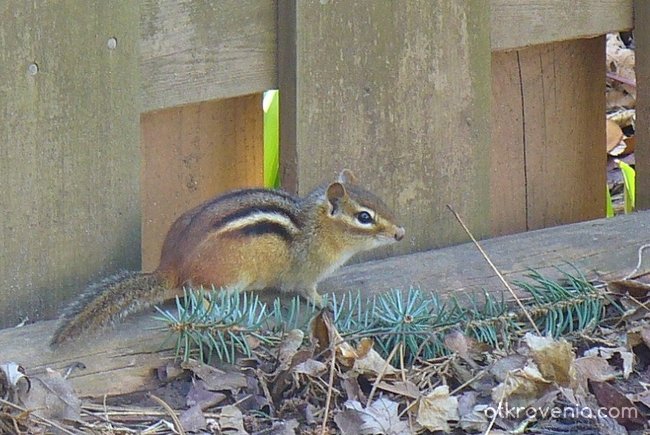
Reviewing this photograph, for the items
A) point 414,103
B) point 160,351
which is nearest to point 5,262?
point 160,351

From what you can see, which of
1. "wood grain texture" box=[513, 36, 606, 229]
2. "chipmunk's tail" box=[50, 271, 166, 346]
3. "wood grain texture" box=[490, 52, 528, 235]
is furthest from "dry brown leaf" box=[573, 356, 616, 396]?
"wood grain texture" box=[513, 36, 606, 229]

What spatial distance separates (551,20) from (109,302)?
6.38 feet

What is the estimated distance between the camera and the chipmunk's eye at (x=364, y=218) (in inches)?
178

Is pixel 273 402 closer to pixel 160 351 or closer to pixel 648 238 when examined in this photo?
pixel 160 351

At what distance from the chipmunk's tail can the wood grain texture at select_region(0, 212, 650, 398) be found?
0.11 feet

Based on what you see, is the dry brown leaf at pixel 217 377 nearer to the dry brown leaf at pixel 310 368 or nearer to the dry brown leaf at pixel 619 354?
the dry brown leaf at pixel 310 368

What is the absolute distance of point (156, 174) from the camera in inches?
181

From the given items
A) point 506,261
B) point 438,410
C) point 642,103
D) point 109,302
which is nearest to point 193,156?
point 109,302

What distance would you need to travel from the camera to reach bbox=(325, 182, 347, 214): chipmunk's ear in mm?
4371

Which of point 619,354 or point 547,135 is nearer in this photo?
point 619,354

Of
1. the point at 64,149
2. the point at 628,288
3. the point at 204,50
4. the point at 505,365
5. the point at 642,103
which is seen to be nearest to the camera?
the point at 505,365

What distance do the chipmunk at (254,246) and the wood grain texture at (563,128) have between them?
1030 millimetres

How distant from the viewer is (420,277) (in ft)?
14.5

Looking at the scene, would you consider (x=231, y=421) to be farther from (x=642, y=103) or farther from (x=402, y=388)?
(x=642, y=103)
